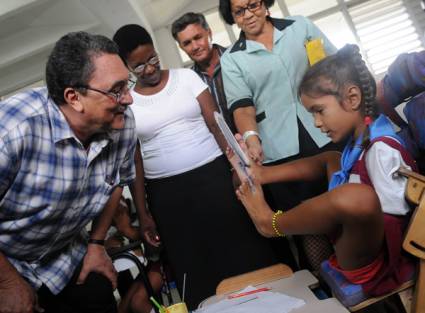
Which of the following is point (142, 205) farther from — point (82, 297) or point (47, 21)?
point (47, 21)

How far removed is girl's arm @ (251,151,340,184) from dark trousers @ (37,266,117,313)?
71 cm

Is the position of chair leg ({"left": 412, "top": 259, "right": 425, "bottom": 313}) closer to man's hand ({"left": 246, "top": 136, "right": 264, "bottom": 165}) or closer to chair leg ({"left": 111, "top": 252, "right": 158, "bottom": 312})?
man's hand ({"left": 246, "top": 136, "right": 264, "bottom": 165})

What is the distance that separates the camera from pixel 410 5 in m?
5.49

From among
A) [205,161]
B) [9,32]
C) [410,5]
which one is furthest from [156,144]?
[410,5]

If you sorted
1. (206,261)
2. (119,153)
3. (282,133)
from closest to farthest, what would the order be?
(119,153), (282,133), (206,261)

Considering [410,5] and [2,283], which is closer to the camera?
[2,283]

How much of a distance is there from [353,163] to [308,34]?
728 millimetres

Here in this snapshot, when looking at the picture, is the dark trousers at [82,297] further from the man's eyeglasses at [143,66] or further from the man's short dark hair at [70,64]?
the man's eyeglasses at [143,66]

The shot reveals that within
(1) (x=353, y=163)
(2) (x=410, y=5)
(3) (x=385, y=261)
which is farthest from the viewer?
(2) (x=410, y=5)

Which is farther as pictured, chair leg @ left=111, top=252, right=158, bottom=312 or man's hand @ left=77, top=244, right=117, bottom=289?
chair leg @ left=111, top=252, right=158, bottom=312

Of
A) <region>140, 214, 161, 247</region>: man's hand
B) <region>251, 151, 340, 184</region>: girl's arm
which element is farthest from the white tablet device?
<region>140, 214, 161, 247</region>: man's hand

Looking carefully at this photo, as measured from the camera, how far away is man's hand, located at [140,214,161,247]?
198cm

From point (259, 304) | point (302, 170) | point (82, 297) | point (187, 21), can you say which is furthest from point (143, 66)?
point (259, 304)

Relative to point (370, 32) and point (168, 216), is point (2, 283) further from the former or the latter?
point (370, 32)
